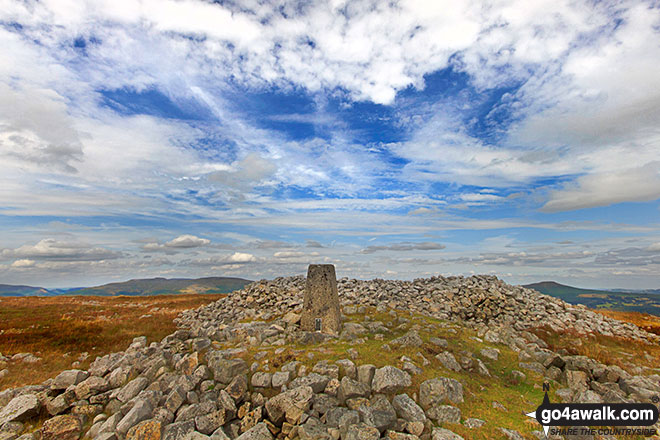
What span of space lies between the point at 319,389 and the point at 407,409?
2.43m

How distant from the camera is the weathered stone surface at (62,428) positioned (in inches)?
315

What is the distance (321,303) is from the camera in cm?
1373

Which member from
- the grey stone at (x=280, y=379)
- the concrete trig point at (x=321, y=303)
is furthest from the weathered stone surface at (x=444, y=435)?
the concrete trig point at (x=321, y=303)

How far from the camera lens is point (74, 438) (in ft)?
26.8

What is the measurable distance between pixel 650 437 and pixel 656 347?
650 inches

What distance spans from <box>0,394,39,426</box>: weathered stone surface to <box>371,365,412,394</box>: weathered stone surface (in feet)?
33.7

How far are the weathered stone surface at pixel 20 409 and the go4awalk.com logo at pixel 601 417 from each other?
47.6ft

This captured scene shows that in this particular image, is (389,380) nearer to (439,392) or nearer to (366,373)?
(366,373)

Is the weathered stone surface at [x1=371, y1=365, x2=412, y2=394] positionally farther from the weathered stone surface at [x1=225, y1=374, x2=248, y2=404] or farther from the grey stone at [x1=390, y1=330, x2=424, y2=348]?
the weathered stone surface at [x1=225, y1=374, x2=248, y2=404]

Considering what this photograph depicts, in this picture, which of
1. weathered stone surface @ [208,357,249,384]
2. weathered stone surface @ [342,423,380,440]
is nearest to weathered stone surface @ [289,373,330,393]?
weathered stone surface @ [342,423,380,440]

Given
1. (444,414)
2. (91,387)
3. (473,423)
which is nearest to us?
(473,423)

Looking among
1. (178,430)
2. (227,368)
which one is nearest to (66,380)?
(178,430)

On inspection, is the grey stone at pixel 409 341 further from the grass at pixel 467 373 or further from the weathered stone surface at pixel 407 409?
the weathered stone surface at pixel 407 409

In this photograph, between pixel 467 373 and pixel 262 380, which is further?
pixel 467 373
